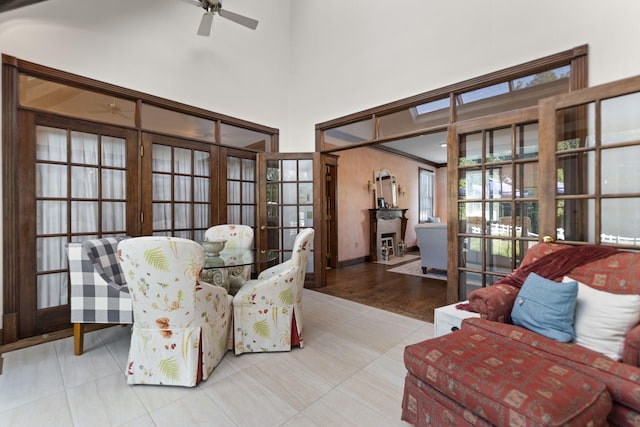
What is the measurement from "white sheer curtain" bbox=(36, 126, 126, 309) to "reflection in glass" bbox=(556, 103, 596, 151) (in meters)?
4.21

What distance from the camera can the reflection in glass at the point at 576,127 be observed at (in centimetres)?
211

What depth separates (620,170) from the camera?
6.49 feet

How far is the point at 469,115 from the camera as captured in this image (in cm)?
294

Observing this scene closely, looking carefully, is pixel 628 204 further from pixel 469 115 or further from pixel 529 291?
pixel 469 115

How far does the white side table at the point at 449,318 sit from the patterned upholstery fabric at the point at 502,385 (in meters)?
0.44

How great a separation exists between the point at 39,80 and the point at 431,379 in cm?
400

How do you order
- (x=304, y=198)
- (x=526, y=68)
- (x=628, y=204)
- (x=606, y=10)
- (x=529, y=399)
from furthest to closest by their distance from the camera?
(x=304, y=198) < (x=526, y=68) < (x=606, y=10) < (x=628, y=204) < (x=529, y=399)

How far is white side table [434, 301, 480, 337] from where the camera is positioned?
6.37 ft

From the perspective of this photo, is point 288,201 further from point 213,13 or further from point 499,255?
point 499,255

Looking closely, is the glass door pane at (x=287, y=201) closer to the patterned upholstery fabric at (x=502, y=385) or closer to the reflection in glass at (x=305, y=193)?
the reflection in glass at (x=305, y=193)

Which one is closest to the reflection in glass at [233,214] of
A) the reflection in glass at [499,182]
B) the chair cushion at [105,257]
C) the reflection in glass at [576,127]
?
the chair cushion at [105,257]

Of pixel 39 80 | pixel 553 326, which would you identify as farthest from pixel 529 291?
pixel 39 80

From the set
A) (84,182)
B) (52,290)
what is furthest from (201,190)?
(52,290)

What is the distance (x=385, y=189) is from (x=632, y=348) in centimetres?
598
